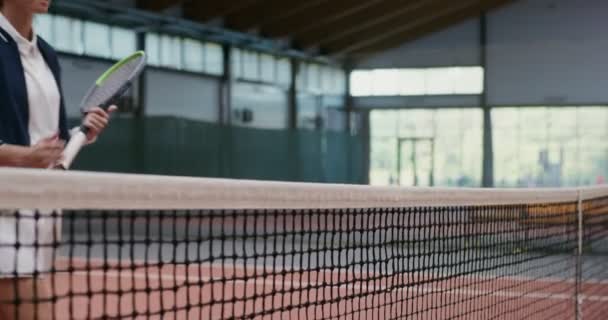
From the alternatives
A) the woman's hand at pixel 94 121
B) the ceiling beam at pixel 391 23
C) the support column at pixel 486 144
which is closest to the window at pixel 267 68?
the ceiling beam at pixel 391 23

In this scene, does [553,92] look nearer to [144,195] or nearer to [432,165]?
[432,165]

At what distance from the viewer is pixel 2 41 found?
1.53 m

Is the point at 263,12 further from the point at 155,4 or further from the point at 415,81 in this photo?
the point at 415,81

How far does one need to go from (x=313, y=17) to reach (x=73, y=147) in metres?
14.8

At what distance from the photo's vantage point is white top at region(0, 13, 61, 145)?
1542 mm

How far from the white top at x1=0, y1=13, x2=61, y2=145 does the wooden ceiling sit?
1334cm

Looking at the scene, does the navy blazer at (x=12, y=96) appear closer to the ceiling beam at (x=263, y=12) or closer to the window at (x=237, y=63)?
the ceiling beam at (x=263, y=12)

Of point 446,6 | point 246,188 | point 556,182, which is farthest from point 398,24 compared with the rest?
point 246,188

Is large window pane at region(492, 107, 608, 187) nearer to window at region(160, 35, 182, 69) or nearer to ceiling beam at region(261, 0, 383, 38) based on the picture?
ceiling beam at region(261, 0, 383, 38)

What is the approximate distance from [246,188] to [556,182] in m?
13.0

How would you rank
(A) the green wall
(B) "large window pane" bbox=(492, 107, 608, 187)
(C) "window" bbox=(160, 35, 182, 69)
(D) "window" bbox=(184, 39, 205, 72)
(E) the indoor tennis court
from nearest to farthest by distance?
(A) the green wall → (E) the indoor tennis court → (B) "large window pane" bbox=(492, 107, 608, 187) → (C) "window" bbox=(160, 35, 182, 69) → (D) "window" bbox=(184, 39, 205, 72)

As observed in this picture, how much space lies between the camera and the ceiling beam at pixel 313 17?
15.8 m

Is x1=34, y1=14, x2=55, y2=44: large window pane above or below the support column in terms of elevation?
above

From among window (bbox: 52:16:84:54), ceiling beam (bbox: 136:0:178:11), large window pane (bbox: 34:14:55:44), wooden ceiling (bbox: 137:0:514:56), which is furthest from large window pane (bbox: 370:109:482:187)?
large window pane (bbox: 34:14:55:44)
